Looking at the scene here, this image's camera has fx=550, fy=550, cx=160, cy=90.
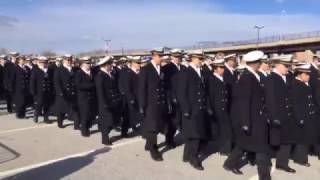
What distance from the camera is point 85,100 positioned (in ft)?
42.7

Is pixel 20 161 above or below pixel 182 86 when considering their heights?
below

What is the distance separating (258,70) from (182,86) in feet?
4.60

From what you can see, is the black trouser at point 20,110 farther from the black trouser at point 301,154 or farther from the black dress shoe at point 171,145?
the black trouser at point 301,154

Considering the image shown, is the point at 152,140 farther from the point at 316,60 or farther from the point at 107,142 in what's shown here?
the point at 316,60

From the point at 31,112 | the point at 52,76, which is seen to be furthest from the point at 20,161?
the point at 31,112

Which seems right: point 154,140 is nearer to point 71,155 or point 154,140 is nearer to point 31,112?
point 71,155

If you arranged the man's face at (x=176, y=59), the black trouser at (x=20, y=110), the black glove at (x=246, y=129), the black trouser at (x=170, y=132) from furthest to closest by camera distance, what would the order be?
the black trouser at (x=20, y=110)
the black trouser at (x=170, y=132)
the man's face at (x=176, y=59)
the black glove at (x=246, y=129)

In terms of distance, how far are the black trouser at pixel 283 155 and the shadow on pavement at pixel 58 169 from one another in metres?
3.21

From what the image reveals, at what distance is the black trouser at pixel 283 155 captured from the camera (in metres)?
9.34

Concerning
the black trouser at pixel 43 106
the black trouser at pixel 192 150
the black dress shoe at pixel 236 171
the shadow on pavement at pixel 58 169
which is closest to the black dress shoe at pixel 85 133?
the shadow on pavement at pixel 58 169

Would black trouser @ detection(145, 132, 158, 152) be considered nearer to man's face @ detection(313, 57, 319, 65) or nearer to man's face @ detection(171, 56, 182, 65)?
man's face @ detection(171, 56, 182, 65)

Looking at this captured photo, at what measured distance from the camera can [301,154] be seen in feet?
32.2

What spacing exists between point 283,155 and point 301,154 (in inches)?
22.3

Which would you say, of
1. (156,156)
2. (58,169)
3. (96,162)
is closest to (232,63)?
(156,156)
